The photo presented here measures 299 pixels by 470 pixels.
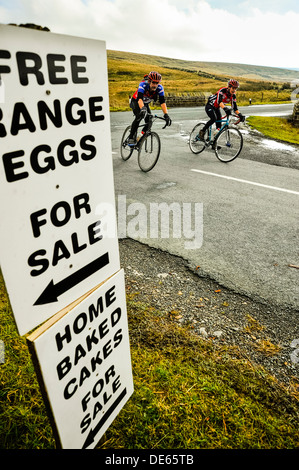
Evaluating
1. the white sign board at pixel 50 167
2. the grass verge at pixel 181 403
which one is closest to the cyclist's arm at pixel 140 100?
the grass verge at pixel 181 403

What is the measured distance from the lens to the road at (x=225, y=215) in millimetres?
3268

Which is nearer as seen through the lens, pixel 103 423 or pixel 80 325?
pixel 80 325

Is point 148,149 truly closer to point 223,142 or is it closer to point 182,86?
point 223,142

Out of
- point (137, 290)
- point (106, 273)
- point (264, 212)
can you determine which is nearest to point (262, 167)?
point (264, 212)

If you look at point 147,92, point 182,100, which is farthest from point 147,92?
point 182,100

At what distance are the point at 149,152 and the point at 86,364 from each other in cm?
601

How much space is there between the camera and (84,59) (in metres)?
1.00

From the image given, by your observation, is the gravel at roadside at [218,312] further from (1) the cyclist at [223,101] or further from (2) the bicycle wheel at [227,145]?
(1) the cyclist at [223,101]

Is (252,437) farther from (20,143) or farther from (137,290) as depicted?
(20,143)

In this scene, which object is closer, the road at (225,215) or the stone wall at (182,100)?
the road at (225,215)

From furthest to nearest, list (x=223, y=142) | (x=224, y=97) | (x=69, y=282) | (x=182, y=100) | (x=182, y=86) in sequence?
1. (x=182, y=86)
2. (x=182, y=100)
3. (x=223, y=142)
4. (x=224, y=97)
5. (x=69, y=282)

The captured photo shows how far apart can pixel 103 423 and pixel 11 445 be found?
591 mm

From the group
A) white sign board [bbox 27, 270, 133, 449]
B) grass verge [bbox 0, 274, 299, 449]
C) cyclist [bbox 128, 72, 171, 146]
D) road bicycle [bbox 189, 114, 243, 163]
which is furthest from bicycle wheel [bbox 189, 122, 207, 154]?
white sign board [bbox 27, 270, 133, 449]

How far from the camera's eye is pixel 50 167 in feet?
Result: 3.22
